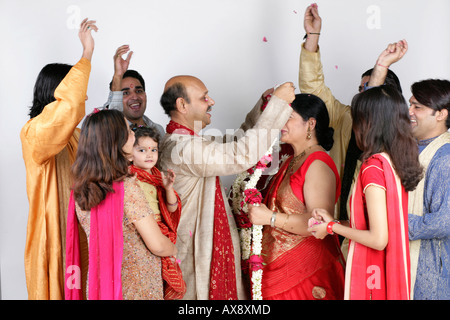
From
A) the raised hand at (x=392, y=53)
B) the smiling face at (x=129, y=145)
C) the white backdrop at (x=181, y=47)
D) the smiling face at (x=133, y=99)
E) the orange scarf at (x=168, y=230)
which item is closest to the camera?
the smiling face at (x=129, y=145)

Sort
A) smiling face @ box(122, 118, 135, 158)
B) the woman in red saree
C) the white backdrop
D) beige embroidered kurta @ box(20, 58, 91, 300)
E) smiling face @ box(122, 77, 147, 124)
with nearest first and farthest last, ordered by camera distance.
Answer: smiling face @ box(122, 118, 135, 158), the woman in red saree, beige embroidered kurta @ box(20, 58, 91, 300), smiling face @ box(122, 77, 147, 124), the white backdrop

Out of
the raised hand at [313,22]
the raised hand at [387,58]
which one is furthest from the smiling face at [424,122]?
the raised hand at [313,22]

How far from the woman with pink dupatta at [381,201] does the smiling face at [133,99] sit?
1.75 metres

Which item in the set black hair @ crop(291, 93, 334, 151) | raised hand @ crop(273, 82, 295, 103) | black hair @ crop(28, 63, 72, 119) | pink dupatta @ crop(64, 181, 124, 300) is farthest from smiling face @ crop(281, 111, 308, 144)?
black hair @ crop(28, 63, 72, 119)

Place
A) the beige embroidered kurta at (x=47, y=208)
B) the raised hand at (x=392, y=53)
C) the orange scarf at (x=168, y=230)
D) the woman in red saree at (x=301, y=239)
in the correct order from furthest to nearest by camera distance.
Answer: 1. the raised hand at (x=392, y=53)
2. the beige embroidered kurta at (x=47, y=208)
3. the woman in red saree at (x=301, y=239)
4. the orange scarf at (x=168, y=230)

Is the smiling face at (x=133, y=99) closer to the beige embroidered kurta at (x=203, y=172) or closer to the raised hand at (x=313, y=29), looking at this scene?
the beige embroidered kurta at (x=203, y=172)

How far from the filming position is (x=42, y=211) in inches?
119

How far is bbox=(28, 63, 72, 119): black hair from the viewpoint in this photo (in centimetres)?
306

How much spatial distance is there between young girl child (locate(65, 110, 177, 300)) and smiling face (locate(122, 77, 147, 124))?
125 cm

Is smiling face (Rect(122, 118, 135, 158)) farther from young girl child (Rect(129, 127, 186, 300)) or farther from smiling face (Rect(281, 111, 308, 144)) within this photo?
smiling face (Rect(281, 111, 308, 144))

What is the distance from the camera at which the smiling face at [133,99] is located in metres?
3.71

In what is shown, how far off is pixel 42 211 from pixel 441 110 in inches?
93.5

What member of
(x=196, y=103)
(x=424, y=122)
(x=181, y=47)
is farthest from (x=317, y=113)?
(x=181, y=47)
